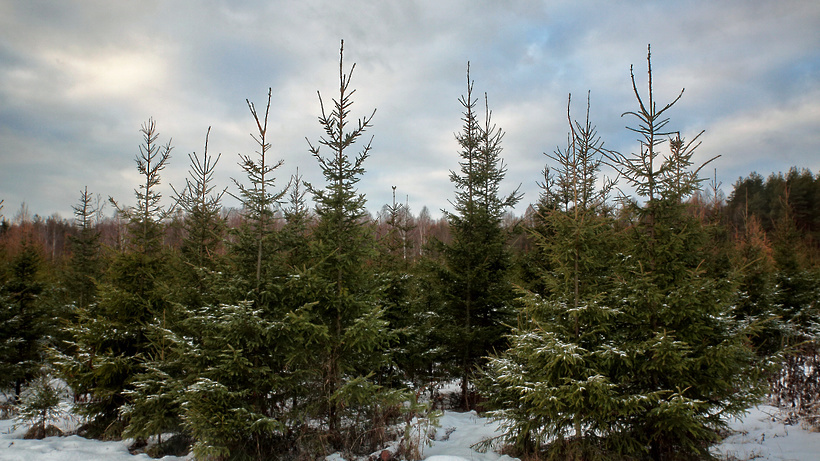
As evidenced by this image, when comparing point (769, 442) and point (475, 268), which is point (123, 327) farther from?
point (769, 442)

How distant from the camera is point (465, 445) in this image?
7.52m

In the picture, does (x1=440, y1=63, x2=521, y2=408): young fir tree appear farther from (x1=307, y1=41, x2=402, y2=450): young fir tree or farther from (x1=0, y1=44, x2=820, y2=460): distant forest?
(x1=307, y1=41, x2=402, y2=450): young fir tree

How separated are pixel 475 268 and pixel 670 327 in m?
4.83

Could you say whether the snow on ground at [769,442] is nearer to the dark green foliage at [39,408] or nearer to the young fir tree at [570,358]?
the young fir tree at [570,358]

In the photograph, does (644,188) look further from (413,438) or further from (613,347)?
(413,438)

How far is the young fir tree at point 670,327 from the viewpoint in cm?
566

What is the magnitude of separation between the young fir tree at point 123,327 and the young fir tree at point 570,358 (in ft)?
23.8

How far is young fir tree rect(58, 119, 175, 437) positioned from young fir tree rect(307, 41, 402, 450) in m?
3.78

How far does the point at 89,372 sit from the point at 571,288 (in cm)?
1009

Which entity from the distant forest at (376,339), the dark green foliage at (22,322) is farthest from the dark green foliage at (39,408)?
the dark green foliage at (22,322)

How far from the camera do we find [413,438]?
7441 mm

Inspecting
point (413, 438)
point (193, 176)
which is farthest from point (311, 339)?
point (193, 176)

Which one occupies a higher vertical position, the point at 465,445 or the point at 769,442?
the point at 465,445

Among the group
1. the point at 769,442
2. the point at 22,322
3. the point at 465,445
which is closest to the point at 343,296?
the point at 465,445
